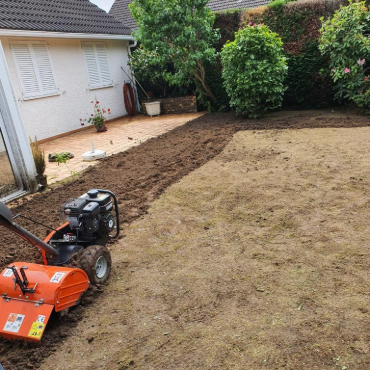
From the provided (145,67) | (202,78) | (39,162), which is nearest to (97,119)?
(145,67)

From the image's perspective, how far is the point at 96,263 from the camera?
9.32 feet

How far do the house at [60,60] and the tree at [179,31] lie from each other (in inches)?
79.2

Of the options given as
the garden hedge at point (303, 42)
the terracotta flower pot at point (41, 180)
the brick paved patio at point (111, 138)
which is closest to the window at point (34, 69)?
the brick paved patio at point (111, 138)

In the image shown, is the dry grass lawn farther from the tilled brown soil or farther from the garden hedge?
the garden hedge

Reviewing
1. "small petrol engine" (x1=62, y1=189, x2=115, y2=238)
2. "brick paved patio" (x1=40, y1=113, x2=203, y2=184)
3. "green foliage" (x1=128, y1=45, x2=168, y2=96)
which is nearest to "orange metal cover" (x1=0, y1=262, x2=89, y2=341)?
"small petrol engine" (x1=62, y1=189, x2=115, y2=238)

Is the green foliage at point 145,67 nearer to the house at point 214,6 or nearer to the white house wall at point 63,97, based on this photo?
the white house wall at point 63,97

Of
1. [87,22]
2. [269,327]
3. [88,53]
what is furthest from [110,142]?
[269,327]

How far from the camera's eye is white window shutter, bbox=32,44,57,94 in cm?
936

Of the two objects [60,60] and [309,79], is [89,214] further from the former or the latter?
[309,79]

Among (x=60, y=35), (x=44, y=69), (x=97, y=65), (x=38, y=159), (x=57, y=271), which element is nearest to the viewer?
(x=57, y=271)

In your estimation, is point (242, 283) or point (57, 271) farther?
point (242, 283)

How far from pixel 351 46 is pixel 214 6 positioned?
26.9ft

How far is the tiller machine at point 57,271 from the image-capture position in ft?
7.47

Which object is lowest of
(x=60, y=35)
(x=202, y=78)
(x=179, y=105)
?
(x=179, y=105)
